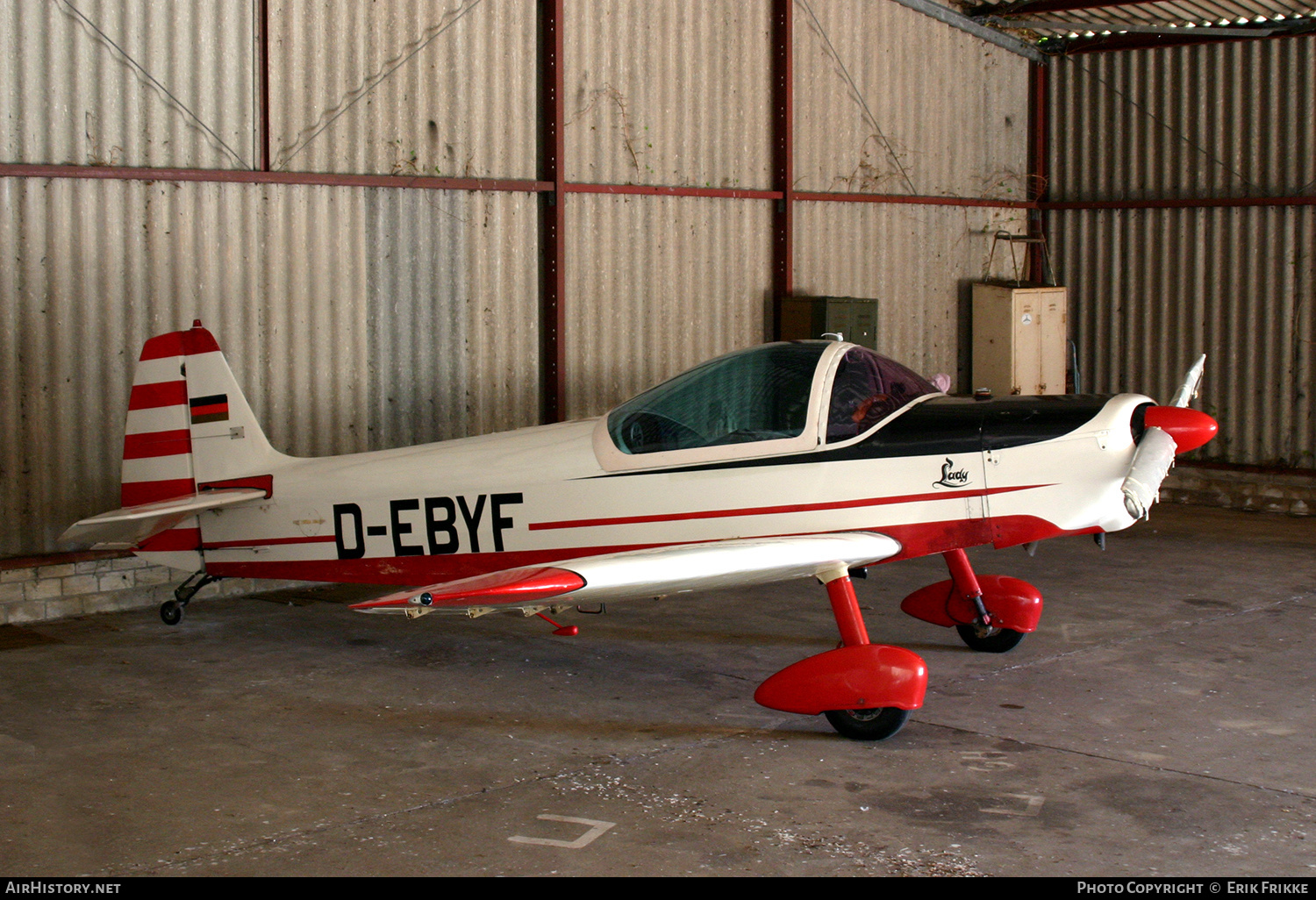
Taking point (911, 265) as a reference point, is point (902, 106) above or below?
above

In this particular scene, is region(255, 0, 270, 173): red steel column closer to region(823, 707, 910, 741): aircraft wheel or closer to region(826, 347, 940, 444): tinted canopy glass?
region(826, 347, 940, 444): tinted canopy glass

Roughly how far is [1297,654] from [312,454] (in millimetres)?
5767

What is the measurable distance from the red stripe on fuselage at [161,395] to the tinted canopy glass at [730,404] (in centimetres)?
226

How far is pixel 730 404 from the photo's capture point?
6.09m

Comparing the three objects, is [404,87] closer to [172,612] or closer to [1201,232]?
[172,612]

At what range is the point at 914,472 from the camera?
583 cm

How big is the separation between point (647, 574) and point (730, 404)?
1.13 metres

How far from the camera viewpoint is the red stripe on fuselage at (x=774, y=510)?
5809mm

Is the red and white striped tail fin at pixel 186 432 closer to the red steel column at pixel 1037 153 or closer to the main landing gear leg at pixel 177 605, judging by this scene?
the main landing gear leg at pixel 177 605

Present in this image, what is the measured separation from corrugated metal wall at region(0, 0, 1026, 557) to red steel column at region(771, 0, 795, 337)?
9 cm

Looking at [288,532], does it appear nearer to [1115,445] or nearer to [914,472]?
[914,472]

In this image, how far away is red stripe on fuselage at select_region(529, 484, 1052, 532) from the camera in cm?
581

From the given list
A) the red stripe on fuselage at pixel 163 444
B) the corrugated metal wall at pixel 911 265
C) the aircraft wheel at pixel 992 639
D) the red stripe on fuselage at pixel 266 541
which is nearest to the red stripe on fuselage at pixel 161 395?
the red stripe on fuselage at pixel 163 444

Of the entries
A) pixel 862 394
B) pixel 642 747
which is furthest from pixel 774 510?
pixel 642 747
